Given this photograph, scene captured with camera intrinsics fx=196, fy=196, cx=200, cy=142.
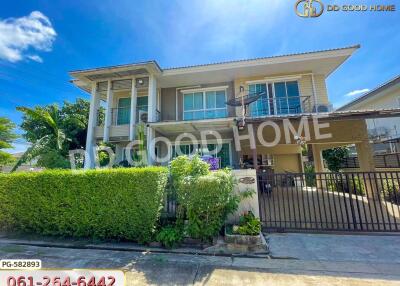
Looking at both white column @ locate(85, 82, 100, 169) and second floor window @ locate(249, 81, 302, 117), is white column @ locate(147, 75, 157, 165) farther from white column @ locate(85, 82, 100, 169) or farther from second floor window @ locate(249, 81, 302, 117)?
second floor window @ locate(249, 81, 302, 117)

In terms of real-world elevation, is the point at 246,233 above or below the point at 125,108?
below

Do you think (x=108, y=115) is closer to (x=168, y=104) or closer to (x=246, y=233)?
(x=168, y=104)

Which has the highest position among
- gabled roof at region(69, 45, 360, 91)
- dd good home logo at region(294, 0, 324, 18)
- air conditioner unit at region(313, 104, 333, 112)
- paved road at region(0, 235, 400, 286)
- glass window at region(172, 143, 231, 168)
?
dd good home logo at region(294, 0, 324, 18)

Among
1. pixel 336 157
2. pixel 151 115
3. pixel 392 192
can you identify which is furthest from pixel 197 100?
pixel 336 157

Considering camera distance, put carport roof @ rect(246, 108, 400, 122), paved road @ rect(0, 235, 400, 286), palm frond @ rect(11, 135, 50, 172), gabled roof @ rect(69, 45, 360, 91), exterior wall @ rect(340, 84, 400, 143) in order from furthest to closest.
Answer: exterior wall @ rect(340, 84, 400, 143)
gabled roof @ rect(69, 45, 360, 91)
palm frond @ rect(11, 135, 50, 172)
carport roof @ rect(246, 108, 400, 122)
paved road @ rect(0, 235, 400, 286)

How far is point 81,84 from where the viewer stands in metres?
13.1

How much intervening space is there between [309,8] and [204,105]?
7082 millimetres

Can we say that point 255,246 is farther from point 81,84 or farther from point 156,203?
point 81,84

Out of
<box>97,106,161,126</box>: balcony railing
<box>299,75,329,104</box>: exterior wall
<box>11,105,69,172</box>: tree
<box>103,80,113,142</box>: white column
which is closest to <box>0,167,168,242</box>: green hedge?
<box>11,105,69,172</box>: tree

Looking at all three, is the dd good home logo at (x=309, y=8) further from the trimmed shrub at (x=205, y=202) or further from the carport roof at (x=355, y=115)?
the trimmed shrub at (x=205, y=202)

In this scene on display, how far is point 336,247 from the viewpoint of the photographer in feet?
16.2

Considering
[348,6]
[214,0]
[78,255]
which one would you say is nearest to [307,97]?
[348,6]

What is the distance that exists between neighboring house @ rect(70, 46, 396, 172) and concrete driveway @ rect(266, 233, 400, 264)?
5.23m

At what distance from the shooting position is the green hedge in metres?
5.28
